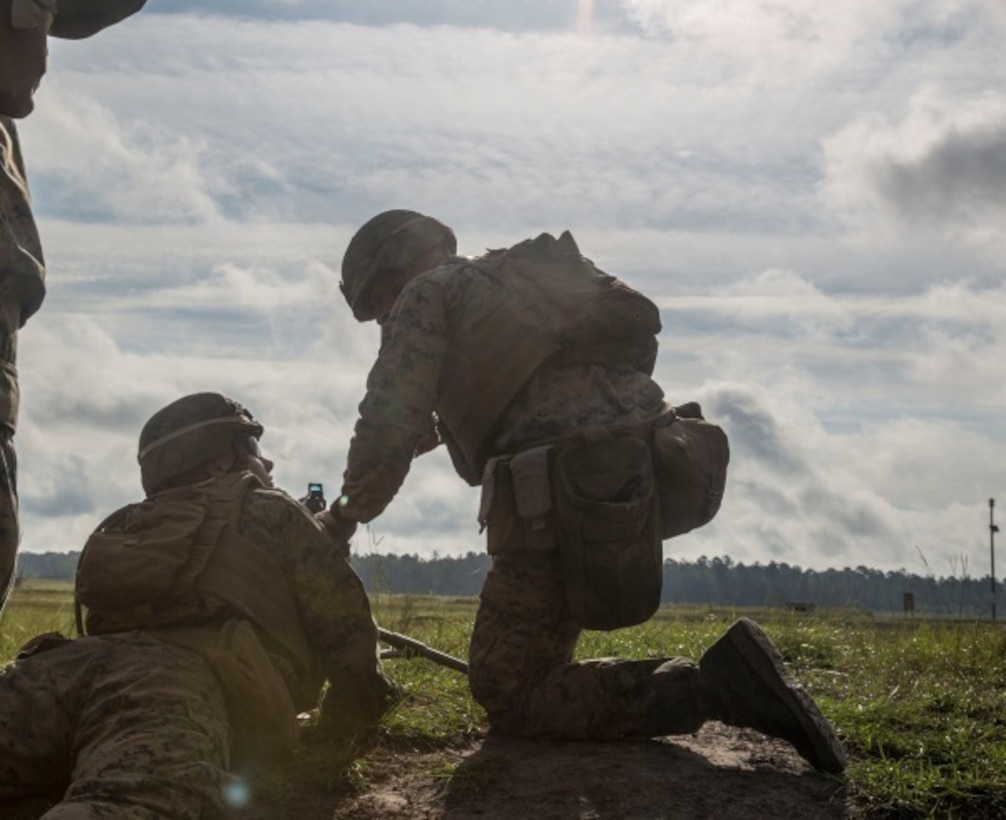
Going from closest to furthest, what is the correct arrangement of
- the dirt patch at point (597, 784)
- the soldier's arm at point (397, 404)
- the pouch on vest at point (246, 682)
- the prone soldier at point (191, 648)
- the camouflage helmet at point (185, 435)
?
the prone soldier at point (191, 648) → the pouch on vest at point (246, 682) → the dirt patch at point (597, 784) → the camouflage helmet at point (185, 435) → the soldier's arm at point (397, 404)

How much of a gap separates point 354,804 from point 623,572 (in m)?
1.54

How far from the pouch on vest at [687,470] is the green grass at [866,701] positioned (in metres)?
1.13

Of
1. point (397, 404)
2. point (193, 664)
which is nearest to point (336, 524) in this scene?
point (397, 404)

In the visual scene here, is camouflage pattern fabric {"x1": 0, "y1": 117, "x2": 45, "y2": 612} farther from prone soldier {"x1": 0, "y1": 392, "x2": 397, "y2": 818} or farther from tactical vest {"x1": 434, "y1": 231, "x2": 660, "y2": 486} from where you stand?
tactical vest {"x1": 434, "y1": 231, "x2": 660, "y2": 486}

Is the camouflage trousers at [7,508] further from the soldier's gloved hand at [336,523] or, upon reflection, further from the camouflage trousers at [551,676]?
the camouflage trousers at [551,676]

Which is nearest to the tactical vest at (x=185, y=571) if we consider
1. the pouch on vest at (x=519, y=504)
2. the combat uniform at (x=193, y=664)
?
the combat uniform at (x=193, y=664)

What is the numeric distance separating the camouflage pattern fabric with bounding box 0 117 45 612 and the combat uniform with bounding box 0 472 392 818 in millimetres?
335

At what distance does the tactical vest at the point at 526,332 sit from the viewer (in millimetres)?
5719

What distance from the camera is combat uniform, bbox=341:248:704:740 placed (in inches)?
214

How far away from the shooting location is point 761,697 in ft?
16.5

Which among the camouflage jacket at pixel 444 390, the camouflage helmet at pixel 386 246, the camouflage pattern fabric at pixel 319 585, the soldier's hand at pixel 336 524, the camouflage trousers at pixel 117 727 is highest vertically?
the camouflage helmet at pixel 386 246

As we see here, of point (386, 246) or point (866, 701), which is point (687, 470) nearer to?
point (866, 701)

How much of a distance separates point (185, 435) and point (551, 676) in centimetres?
195

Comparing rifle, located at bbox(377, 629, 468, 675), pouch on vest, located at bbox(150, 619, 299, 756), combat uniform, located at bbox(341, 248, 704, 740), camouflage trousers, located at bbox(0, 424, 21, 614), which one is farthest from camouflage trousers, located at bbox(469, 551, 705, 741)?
camouflage trousers, located at bbox(0, 424, 21, 614)
